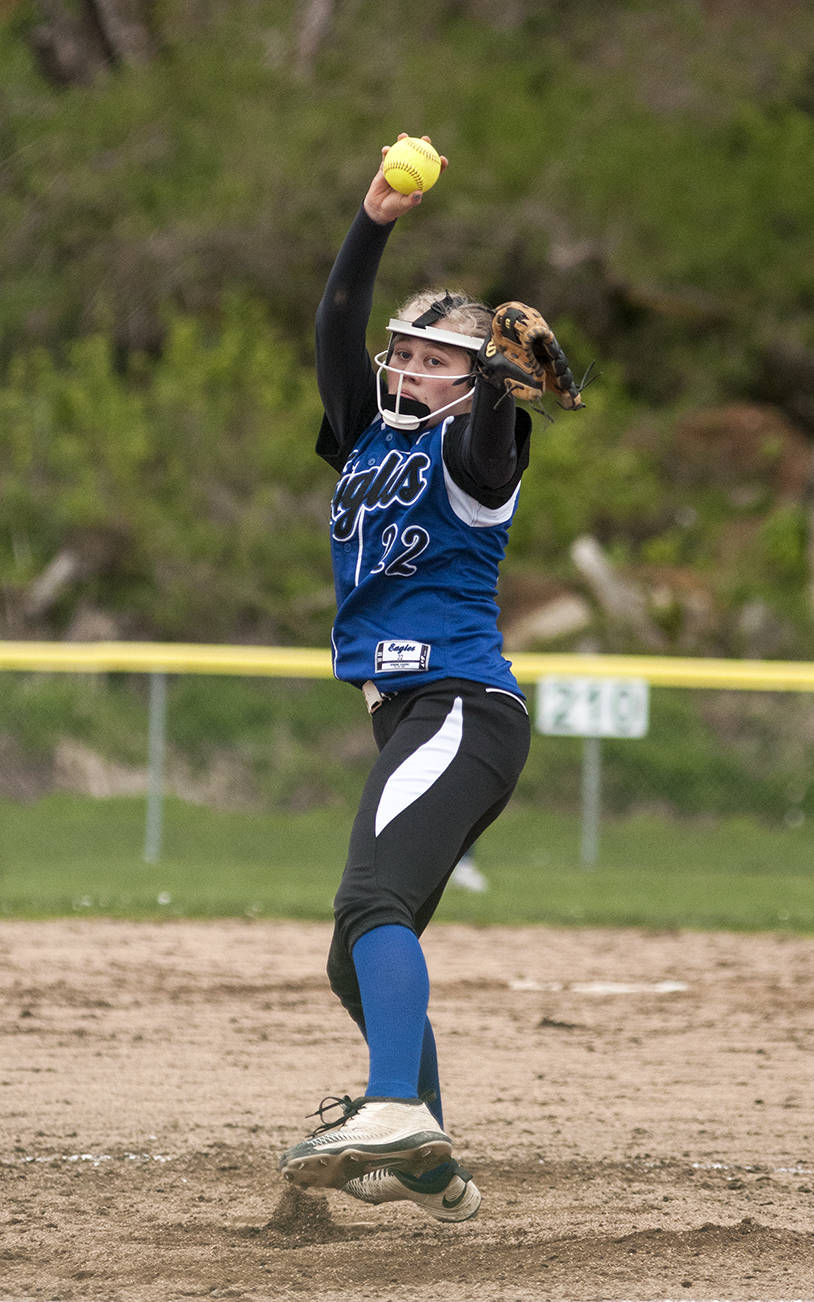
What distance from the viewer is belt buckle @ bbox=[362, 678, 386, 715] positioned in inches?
130

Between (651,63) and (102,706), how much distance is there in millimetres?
14588

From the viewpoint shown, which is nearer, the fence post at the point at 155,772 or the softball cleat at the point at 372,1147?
the softball cleat at the point at 372,1147

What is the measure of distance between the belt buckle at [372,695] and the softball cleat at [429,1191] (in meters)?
0.95

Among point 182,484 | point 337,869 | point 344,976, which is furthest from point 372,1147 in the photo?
point 182,484

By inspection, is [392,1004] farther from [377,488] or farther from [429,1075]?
[377,488]

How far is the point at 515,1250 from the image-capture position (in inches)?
125

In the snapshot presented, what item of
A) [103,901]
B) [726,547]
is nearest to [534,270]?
[726,547]

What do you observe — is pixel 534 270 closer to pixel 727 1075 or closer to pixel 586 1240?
pixel 727 1075

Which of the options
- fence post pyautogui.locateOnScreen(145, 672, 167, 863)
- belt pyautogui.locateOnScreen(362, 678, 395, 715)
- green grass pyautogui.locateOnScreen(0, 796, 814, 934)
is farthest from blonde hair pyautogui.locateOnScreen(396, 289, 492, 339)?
fence post pyautogui.locateOnScreen(145, 672, 167, 863)

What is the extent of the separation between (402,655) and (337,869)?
7.23 meters

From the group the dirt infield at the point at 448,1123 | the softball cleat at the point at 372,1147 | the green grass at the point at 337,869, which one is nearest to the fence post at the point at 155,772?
the green grass at the point at 337,869

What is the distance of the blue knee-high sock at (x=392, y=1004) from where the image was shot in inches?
117

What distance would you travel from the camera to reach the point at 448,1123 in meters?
4.34

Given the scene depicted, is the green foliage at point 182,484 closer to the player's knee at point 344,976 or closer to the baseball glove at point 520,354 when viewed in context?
the player's knee at point 344,976
